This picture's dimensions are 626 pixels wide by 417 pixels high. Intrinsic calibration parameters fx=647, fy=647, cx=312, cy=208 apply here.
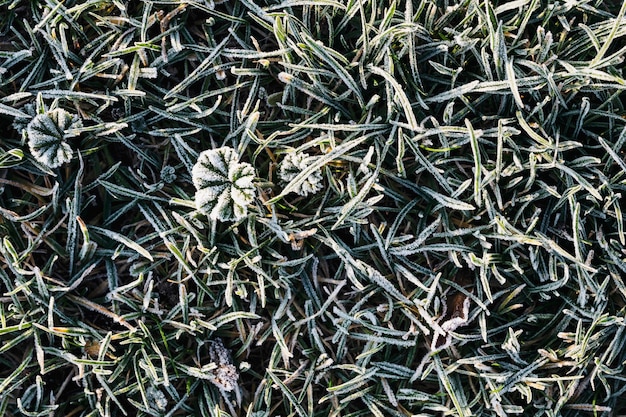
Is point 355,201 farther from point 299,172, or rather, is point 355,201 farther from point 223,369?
point 223,369

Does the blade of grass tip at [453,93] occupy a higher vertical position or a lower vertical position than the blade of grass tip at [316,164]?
higher

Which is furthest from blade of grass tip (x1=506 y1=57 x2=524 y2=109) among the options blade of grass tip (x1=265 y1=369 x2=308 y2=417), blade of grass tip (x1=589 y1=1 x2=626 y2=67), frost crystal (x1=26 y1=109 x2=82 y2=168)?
frost crystal (x1=26 y1=109 x2=82 y2=168)

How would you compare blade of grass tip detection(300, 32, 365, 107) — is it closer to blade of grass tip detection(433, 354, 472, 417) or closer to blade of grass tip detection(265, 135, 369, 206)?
blade of grass tip detection(265, 135, 369, 206)

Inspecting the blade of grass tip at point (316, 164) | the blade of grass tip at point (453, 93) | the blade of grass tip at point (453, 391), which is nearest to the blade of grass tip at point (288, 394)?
the blade of grass tip at point (453, 391)

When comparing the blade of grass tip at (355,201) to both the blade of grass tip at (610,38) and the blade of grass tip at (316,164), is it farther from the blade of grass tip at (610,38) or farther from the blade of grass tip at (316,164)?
the blade of grass tip at (610,38)

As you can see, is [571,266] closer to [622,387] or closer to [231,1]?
[622,387]

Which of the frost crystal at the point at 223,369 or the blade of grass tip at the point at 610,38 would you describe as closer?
the blade of grass tip at the point at 610,38

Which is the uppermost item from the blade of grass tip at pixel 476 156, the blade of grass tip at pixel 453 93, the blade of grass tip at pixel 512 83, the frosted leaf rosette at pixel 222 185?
the blade of grass tip at pixel 512 83

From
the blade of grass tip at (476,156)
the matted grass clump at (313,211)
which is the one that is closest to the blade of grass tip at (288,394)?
the matted grass clump at (313,211)
